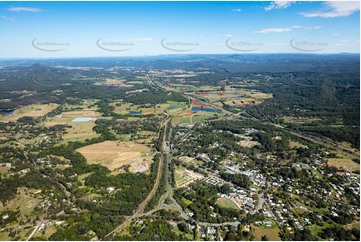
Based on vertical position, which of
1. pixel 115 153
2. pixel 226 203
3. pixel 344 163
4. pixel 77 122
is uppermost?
pixel 344 163

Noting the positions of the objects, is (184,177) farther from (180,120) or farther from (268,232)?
(180,120)

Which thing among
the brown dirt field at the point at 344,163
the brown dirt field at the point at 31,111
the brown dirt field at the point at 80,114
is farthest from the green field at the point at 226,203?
the brown dirt field at the point at 31,111

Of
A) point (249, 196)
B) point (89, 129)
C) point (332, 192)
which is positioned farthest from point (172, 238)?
point (89, 129)

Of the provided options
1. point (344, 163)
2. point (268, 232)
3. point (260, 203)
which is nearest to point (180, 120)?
point (344, 163)

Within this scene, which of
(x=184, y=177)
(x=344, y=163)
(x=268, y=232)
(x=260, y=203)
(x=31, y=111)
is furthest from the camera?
(x=31, y=111)

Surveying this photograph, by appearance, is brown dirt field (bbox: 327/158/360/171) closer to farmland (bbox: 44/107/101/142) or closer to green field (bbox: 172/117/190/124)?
green field (bbox: 172/117/190/124)

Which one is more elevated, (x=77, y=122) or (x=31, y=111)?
(x=77, y=122)

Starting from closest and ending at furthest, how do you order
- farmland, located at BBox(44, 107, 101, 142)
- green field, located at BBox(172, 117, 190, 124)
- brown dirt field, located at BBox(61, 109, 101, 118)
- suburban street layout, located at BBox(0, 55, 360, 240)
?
suburban street layout, located at BBox(0, 55, 360, 240)
farmland, located at BBox(44, 107, 101, 142)
green field, located at BBox(172, 117, 190, 124)
brown dirt field, located at BBox(61, 109, 101, 118)

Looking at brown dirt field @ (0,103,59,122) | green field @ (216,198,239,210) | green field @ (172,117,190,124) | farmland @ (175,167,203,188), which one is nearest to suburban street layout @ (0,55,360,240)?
green field @ (216,198,239,210)
